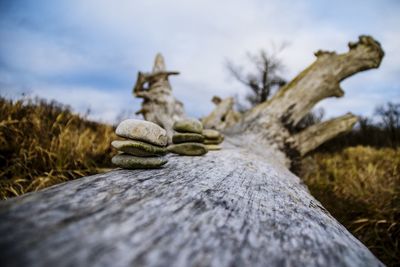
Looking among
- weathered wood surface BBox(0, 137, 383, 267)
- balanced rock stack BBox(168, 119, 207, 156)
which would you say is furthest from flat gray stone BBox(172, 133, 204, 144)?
weathered wood surface BBox(0, 137, 383, 267)

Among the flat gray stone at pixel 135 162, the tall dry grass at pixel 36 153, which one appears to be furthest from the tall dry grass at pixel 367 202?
the tall dry grass at pixel 36 153

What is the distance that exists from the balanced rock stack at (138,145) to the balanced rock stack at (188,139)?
1.83 feet

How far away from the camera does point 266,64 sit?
1441 centimetres

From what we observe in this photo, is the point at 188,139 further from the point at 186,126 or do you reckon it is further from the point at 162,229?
the point at 162,229

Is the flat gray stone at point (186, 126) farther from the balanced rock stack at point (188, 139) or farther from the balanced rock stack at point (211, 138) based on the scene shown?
the balanced rock stack at point (211, 138)

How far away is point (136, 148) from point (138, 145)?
0.10 ft

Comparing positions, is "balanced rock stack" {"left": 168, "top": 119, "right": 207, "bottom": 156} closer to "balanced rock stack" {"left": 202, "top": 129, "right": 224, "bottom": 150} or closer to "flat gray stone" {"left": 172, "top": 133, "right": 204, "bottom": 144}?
"flat gray stone" {"left": 172, "top": 133, "right": 204, "bottom": 144}

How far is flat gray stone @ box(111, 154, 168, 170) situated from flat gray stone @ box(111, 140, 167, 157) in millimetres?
42

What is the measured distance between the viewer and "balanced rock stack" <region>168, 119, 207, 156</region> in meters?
2.05

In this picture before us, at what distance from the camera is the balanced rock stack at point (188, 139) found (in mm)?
2053

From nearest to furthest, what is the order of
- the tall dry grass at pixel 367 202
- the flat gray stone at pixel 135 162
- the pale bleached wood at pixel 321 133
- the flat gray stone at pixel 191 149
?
the flat gray stone at pixel 135 162 < the flat gray stone at pixel 191 149 < the tall dry grass at pixel 367 202 < the pale bleached wood at pixel 321 133

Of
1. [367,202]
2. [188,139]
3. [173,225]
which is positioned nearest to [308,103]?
[367,202]

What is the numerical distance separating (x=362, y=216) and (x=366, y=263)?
9.22ft

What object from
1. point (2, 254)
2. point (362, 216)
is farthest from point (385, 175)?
point (2, 254)
